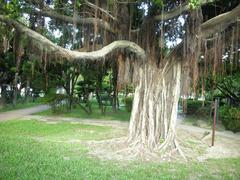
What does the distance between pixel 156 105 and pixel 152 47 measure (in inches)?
60.9

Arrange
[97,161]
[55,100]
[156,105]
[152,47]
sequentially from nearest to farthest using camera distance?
[97,161], [156,105], [152,47], [55,100]

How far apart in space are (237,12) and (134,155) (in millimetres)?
3923

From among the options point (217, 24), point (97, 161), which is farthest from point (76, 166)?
point (217, 24)

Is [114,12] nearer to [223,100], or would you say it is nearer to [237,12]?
[237,12]

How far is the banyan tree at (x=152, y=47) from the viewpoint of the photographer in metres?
7.45

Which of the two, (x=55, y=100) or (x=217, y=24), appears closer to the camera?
(x=217, y=24)

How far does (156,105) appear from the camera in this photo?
802 centimetres

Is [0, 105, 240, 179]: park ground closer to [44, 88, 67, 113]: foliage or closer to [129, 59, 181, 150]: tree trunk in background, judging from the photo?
[129, 59, 181, 150]: tree trunk in background

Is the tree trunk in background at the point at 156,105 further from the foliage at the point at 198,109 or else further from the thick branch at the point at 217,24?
the foliage at the point at 198,109

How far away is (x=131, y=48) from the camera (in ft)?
25.2

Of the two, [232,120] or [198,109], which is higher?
[198,109]

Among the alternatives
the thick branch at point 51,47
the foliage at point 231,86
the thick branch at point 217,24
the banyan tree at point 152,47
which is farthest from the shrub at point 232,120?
the thick branch at point 51,47

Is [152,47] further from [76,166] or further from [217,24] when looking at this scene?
[76,166]

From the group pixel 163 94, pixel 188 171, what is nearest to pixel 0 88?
pixel 163 94
